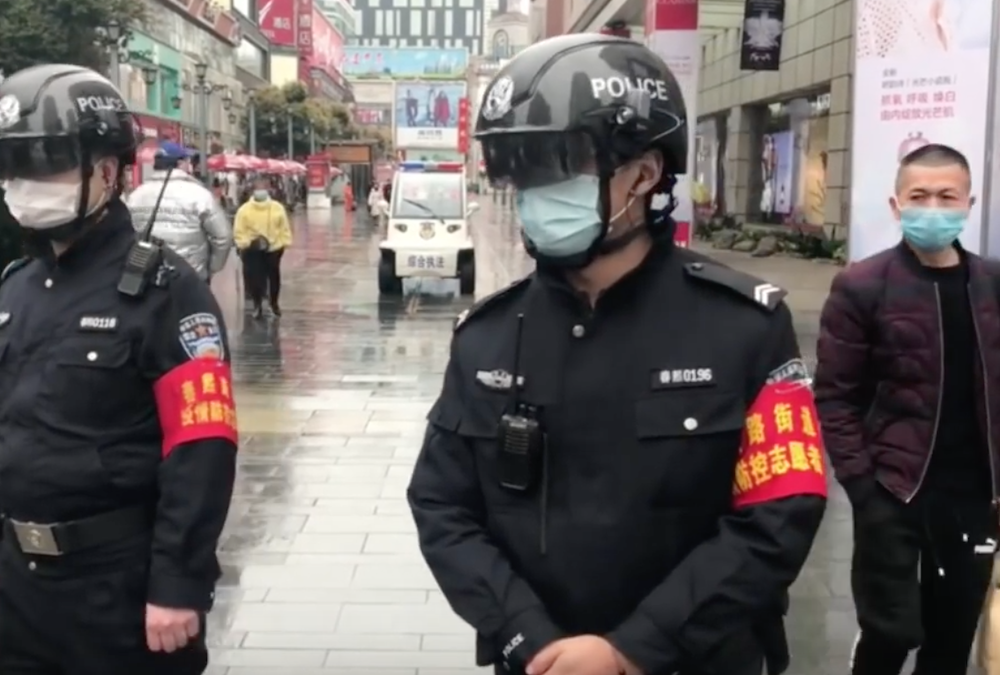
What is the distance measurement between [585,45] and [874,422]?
6.18 feet

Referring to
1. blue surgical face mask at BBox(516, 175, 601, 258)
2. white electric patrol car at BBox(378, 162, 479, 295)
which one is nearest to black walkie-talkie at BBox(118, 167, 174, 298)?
blue surgical face mask at BBox(516, 175, 601, 258)

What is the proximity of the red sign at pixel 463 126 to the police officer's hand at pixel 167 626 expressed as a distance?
151 ft

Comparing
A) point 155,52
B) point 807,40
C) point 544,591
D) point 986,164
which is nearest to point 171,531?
point 544,591

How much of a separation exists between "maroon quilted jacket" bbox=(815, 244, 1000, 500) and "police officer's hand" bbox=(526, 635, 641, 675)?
1.69 meters

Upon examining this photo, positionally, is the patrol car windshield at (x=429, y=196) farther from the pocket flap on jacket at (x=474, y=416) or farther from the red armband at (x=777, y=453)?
the red armband at (x=777, y=453)

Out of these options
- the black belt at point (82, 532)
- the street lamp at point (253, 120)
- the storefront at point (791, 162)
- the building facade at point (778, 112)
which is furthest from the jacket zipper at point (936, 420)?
the street lamp at point (253, 120)

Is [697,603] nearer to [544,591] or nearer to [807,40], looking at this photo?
[544,591]

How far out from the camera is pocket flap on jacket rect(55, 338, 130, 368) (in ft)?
9.76

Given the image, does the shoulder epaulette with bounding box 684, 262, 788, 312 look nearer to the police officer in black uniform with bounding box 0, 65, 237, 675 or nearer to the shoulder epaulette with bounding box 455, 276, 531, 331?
the shoulder epaulette with bounding box 455, 276, 531, 331

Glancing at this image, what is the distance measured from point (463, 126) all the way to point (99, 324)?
52.5m

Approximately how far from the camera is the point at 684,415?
227 centimetres

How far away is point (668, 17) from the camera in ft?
46.3

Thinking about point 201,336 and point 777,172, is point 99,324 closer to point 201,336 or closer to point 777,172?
point 201,336

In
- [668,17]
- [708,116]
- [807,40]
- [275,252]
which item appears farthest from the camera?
[708,116]
